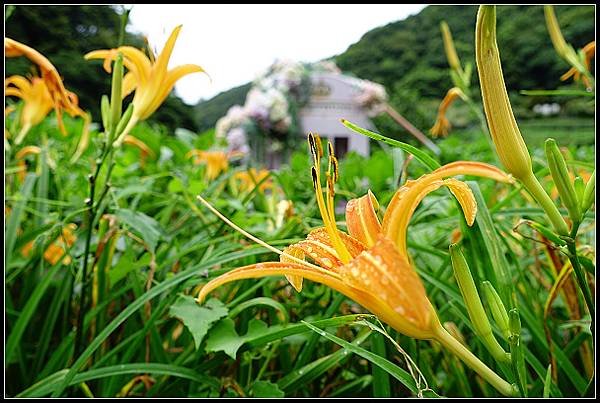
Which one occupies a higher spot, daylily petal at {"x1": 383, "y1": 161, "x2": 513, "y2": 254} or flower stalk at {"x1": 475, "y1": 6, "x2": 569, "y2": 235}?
flower stalk at {"x1": 475, "y1": 6, "x2": 569, "y2": 235}

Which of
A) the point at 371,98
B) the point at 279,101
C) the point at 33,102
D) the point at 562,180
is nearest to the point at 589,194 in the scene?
the point at 562,180

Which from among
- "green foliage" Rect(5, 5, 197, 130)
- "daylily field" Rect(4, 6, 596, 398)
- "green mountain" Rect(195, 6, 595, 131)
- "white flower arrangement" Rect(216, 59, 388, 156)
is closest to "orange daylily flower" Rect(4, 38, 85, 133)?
"daylily field" Rect(4, 6, 596, 398)

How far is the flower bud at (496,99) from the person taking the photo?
1.01ft

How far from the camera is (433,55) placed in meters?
17.2

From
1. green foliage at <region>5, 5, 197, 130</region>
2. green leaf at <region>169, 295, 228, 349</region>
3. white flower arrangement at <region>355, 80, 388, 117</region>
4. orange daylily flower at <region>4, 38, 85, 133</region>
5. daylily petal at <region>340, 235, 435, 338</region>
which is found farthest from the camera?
green foliage at <region>5, 5, 197, 130</region>

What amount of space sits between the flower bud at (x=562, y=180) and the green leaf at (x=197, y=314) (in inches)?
13.6

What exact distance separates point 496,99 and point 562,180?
0.24 feet

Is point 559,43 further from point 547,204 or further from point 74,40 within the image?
point 74,40

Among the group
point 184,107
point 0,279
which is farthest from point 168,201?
point 184,107

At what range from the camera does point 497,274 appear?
1.49 ft

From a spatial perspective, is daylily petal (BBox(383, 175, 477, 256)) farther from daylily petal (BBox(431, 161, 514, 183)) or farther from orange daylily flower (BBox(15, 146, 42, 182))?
orange daylily flower (BBox(15, 146, 42, 182))

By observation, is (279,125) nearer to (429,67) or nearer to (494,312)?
(494,312)

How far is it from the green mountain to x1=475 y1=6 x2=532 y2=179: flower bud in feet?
42.6

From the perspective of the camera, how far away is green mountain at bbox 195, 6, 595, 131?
14719 millimetres
